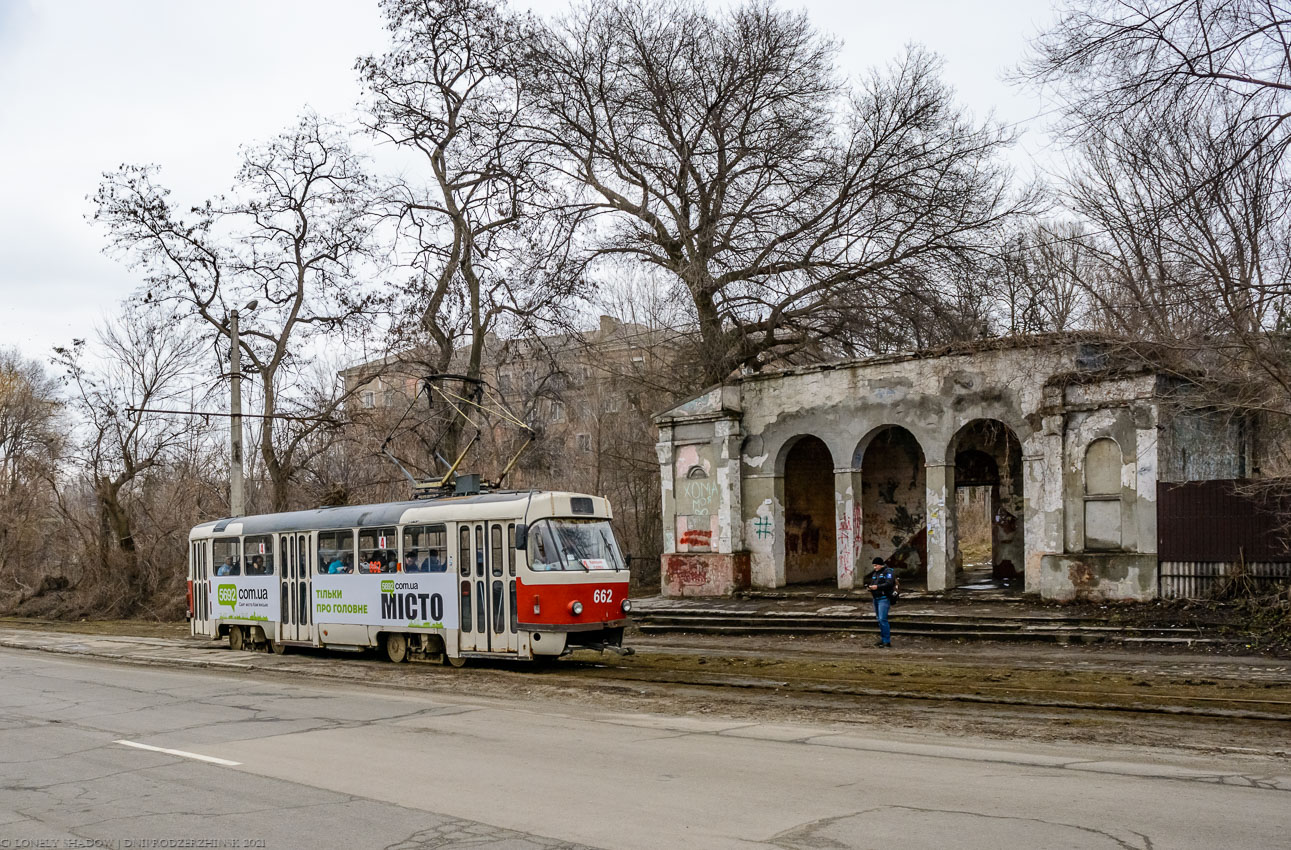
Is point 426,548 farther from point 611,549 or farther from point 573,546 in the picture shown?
point 611,549

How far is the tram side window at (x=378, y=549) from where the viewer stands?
780 inches

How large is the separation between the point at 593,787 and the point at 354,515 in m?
13.1

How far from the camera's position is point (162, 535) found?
4084cm

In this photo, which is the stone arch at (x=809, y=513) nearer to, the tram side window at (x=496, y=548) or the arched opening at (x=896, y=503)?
the arched opening at (x=896, y=503)

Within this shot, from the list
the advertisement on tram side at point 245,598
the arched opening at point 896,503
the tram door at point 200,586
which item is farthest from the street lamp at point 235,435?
the arched opening at point 896,503

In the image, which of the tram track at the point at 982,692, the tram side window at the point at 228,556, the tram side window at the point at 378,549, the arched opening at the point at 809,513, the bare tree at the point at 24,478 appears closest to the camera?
the tram track at the point at 982,692

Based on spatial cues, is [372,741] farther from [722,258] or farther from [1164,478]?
[722,258]

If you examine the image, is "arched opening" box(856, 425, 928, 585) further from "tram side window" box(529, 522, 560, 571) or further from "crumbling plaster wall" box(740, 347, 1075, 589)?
"tram side window" box(529, 522, 560, 571)

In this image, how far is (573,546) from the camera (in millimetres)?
17812

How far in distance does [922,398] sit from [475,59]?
56.4ft

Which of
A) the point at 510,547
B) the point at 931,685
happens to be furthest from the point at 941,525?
the point at 510,547

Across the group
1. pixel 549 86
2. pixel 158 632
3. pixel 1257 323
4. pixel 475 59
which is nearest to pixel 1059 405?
pixel 1257 323

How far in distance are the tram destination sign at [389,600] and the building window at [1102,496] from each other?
39.2 ft

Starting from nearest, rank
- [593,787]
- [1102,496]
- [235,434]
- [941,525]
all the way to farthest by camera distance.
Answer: [593,787]
[1102,496]
[941,525]
[235,434]
